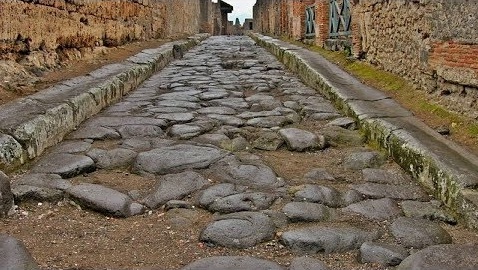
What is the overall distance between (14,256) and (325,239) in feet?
4.30

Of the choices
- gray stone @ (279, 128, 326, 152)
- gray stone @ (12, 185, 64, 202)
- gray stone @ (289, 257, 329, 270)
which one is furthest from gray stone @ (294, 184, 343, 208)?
gray stone @ (12, 185, 64, 202)

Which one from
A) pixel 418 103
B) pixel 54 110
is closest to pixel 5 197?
pixel 54 110

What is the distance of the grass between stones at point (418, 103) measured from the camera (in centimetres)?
372

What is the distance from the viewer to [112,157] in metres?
3.55

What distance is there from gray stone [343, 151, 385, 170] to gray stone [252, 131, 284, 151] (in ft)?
1.89

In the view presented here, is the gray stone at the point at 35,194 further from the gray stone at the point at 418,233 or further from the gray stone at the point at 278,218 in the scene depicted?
the gray stone at the point at 418,233

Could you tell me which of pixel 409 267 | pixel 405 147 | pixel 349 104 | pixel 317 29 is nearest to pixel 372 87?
pixel 349 104

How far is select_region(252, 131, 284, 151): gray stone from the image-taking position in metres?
3.93

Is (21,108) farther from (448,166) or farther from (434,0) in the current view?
(434,0)

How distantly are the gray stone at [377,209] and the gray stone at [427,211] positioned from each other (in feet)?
0.17

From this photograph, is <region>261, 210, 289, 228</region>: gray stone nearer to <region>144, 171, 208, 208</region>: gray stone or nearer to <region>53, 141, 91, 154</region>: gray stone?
<region>144, 171, 208, 208</region>: gray stone

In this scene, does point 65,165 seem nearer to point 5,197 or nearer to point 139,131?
point 5,197

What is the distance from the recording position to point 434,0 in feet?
15.9

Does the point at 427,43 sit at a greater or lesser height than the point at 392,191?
greater
